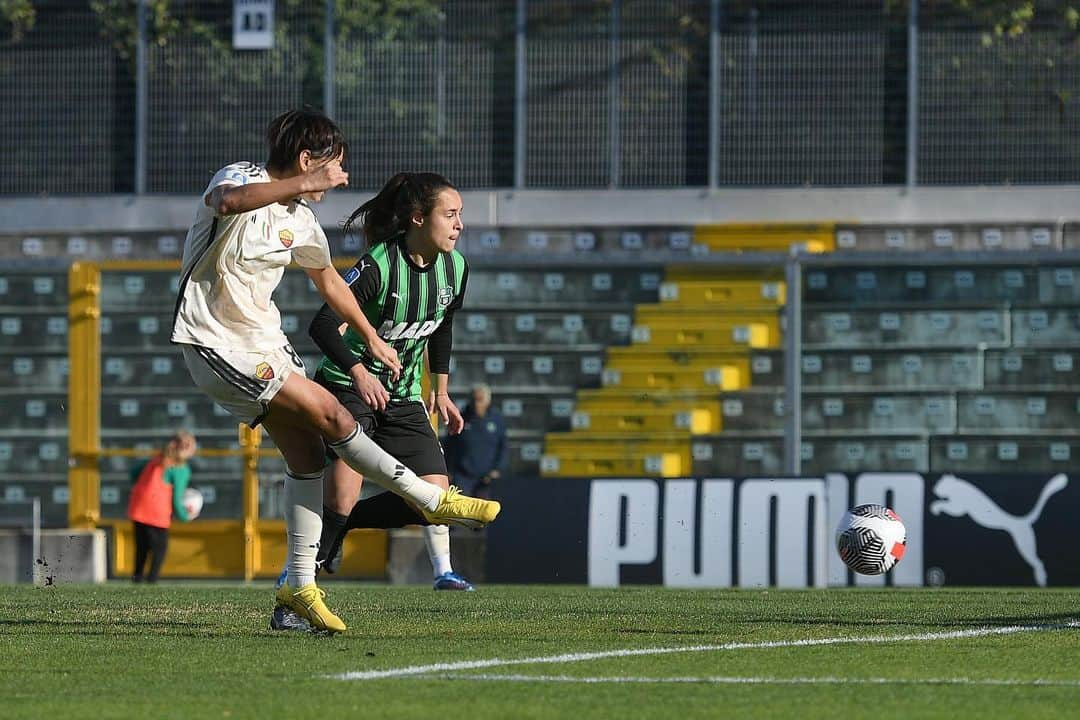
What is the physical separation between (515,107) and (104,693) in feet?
55.3

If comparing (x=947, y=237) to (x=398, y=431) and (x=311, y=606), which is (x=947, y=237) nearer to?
(x=398, y=431)

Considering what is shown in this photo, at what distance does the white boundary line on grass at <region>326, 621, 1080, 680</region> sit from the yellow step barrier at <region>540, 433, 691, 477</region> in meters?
10.7

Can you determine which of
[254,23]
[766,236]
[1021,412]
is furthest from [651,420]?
[254,23]

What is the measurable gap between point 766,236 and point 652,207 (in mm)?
1392

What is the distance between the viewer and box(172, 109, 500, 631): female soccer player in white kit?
23.0ft

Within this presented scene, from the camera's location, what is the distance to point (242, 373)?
22.9 ft

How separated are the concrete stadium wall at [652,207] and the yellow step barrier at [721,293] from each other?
2369 millimetres

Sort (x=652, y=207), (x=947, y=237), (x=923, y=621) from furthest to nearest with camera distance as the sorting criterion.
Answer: (x=652, y=207) → (x=947, y=237) → (x=923, y=621)

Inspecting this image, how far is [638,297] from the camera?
19.3 m

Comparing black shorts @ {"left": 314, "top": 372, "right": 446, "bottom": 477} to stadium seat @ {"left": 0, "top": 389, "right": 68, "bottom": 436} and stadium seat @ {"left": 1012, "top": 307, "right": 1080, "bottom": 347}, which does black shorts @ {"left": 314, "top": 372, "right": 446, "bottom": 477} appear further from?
stadium seat @ {"left": 0, "top": 389, "right": 68, "bottom": 436}

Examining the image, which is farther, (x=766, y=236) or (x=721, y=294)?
(x=766, y=236)

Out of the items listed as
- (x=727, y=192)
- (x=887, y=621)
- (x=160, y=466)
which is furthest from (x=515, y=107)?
(x=887, y=621)

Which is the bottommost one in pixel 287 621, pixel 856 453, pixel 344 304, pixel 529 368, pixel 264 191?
pixel 856 453

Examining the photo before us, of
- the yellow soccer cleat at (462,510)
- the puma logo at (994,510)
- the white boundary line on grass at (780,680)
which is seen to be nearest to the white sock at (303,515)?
the yellow soccer cleat at (462,510)
